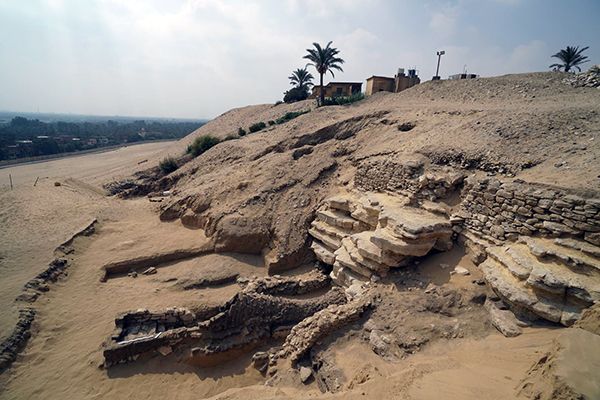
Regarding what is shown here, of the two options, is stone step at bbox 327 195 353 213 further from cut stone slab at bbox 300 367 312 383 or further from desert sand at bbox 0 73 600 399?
cut stone slab at bbox 300 367 312 383

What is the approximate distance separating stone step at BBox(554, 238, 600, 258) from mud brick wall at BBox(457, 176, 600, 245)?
122 mm

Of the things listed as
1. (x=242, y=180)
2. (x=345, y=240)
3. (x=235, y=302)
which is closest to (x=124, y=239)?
(x=242, y=180)

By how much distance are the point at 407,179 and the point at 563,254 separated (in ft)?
15.7

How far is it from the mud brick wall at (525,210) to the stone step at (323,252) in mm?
4219

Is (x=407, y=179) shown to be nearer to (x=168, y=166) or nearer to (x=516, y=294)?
(x=516, y=294)

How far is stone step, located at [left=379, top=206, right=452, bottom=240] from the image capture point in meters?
7.57

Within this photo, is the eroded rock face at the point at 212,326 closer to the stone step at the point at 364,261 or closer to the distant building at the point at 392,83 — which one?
the stone step at the point at 364,261

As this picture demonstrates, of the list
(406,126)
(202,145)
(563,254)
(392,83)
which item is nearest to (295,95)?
(392,83)

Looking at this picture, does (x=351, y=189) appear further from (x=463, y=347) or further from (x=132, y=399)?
(x=132, y=399)

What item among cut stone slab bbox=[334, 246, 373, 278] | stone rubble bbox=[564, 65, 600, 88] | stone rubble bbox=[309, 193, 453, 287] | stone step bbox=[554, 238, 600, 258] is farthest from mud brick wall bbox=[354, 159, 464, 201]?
stone rubble bbox=[564, 65, 600, 88]

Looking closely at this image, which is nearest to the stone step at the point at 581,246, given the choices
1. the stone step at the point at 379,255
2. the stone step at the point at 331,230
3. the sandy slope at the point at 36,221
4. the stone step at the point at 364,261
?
the stone step at the point at 379,255

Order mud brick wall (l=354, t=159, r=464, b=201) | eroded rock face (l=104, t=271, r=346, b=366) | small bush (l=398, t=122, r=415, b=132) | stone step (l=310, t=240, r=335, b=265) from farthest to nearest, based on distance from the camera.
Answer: small bush (l=398, t=122, r=415, b=132)
stone step (l=310, t=240, r=335, b=265)
mud brick wall (l=354, t=159, r=464, b=201)
eroded rock face (l=104, t=271, r=346, b=366)

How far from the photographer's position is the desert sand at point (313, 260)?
574 centimetres

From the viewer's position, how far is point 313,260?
1152 cm
